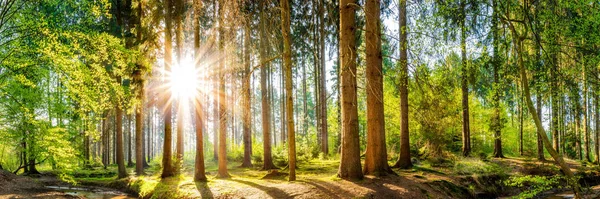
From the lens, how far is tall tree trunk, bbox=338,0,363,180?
9992mm

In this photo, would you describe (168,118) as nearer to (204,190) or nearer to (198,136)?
(198,136)

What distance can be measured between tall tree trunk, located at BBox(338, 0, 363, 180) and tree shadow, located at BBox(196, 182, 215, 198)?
144 inches

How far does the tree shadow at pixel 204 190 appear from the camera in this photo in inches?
376

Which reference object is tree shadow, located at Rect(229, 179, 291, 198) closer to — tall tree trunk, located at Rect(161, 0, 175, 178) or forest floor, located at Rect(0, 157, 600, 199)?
forest floor, located at Rect(0, 157, 600, 199)

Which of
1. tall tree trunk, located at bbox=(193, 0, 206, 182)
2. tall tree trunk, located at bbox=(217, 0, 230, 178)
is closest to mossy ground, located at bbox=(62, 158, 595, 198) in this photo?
tall tree trunk, located at bbox=(193, 0, 206, 182)

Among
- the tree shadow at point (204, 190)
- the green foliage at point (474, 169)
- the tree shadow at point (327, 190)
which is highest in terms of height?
the tree shadow at point (327, 190)

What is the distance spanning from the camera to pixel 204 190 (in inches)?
399

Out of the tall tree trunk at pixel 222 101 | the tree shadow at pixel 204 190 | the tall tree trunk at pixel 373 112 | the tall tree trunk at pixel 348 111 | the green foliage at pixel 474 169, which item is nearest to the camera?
the tree shadow at pixel 204 190

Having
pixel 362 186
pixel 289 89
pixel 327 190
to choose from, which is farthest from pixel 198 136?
pixel 362 186

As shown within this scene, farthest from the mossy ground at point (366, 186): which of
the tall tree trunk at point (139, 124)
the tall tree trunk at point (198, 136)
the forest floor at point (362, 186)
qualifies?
the tall tree trunk at point (139, 124)

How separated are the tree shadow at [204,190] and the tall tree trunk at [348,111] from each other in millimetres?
3648

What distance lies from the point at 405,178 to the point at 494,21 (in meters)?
5.01

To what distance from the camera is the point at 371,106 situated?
35.5 ft

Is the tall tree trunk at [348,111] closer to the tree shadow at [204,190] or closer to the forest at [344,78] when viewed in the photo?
the forest at [344,78]
